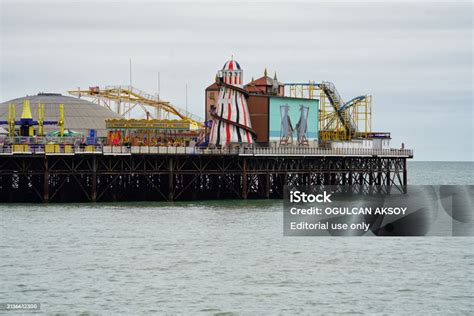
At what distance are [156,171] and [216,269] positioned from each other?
3702cm

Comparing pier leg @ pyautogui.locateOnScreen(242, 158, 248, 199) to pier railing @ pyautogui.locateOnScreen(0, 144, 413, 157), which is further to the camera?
pier leg @ pyautogui.locateOnScreen(242, 158, 248, 199)

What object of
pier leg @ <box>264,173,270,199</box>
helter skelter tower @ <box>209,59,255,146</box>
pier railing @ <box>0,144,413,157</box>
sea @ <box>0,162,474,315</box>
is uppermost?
helter skelter tower @ <box>209,59,255,146</box>

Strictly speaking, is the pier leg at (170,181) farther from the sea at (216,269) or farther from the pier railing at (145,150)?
the sea at (216,269)

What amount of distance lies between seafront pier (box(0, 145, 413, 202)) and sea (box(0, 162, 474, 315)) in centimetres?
1179

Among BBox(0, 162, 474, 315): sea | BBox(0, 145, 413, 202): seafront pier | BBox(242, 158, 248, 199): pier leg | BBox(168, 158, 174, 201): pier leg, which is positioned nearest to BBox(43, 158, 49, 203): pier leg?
BBox(0, 145, 413, 202): seafront pier

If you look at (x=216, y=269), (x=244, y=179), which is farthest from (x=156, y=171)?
(x=216, y=269)

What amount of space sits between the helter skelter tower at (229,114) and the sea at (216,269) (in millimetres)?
24675

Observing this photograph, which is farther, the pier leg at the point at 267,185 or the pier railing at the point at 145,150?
the pier leg at the point at 267,185

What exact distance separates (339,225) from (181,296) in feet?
106

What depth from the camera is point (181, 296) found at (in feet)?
140

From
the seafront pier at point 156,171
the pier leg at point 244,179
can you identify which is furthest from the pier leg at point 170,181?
the pier leg at point 244,179

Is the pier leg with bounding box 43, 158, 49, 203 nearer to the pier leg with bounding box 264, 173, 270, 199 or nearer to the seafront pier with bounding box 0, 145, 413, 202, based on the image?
the seafront pier with bounding box 0, 145, 413, 202

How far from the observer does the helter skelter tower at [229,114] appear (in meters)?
95.6

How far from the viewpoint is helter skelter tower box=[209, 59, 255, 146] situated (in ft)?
314
